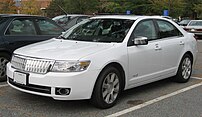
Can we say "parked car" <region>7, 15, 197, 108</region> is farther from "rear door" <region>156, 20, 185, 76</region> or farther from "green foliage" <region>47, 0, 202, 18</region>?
"green foliage" <region>47, 0, 202, 18</region>

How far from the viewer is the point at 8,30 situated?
680cm

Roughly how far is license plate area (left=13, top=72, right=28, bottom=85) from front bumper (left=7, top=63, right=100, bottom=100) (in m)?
0.04

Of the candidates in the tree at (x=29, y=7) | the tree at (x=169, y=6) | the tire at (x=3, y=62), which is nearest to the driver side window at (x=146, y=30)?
the tire at (x=3, y=62)

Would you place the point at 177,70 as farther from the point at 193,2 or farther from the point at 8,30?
the point at 193,2

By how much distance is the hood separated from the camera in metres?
4.77

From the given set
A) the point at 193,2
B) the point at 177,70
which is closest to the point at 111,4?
the point at 193,2

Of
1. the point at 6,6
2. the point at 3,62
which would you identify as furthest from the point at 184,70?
the point at 6,6

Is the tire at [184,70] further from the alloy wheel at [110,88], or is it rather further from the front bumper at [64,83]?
the front bumper at [64,83]

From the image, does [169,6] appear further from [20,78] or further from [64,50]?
[20,78]

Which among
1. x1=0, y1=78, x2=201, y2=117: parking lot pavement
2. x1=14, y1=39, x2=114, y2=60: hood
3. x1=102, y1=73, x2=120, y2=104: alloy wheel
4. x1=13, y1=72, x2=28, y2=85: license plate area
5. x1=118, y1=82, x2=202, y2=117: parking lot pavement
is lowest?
x1=118, y1=82, x2=202, y2=117: parking lot pavement

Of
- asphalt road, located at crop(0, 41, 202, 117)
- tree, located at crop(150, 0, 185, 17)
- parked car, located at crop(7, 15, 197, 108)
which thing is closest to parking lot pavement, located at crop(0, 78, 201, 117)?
asphalt road, located at crop(0, 41, 202, 117)

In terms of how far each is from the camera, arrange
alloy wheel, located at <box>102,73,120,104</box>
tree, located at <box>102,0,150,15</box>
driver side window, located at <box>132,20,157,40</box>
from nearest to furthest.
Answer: alloy wheel, located at <box>102,73,120,104</box> → driver side window, located at <box>132,20,157,40</box> → tree, located at <box>102,0,150,15</box>

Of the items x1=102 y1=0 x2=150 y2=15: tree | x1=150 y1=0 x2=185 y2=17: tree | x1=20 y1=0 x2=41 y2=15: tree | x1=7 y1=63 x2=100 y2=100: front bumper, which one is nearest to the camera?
x1=7 y1=63 x2=100 y2=100: front bumper

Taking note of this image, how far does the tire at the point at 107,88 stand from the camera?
16.1 feet
